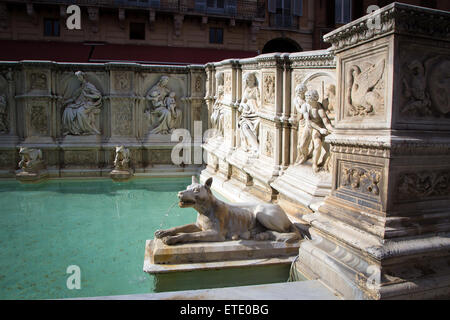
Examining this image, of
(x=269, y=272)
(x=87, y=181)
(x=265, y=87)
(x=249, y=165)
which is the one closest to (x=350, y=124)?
(x=269, y=272)

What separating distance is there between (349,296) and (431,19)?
6.69 feet

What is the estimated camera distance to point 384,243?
2.63 m

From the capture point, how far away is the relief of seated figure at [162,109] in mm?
8898

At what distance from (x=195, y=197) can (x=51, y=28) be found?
58.7 feet

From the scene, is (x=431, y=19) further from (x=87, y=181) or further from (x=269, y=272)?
(x=87, y=181)

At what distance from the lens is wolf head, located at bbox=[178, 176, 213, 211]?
148 inches

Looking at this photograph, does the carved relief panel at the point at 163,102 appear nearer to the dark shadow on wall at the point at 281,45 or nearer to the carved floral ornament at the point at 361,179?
the carved floral ornament at the point at 361,179

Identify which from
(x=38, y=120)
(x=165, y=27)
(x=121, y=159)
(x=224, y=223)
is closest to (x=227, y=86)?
(x=121, y=159)

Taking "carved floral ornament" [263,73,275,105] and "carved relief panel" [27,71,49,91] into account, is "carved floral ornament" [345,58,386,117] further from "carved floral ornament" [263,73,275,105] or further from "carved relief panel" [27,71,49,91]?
"carved relief panel" [27,71,49,91]

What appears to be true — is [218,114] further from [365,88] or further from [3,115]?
[365,88]

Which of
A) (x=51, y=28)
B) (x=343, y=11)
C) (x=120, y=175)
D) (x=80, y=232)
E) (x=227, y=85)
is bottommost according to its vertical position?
(x=80, y=232)

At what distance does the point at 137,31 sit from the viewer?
1903 centimetres

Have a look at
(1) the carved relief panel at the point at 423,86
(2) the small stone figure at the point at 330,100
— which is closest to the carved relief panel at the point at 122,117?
(2) the small stone figure at the point at 330,100

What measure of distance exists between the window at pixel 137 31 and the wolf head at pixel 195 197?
1693cm
